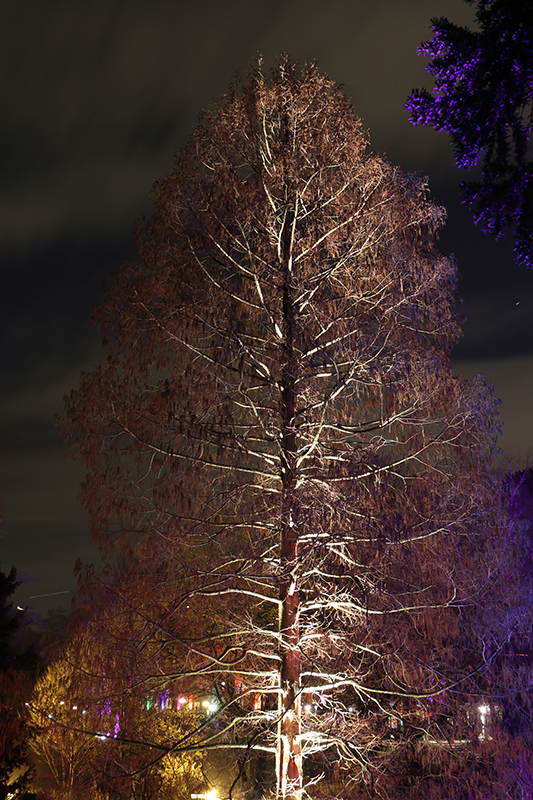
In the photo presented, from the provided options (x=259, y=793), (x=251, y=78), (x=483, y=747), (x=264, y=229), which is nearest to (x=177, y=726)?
(x=259, y=793)

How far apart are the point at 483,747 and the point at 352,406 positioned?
614 cm

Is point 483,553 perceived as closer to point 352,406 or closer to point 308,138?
point 352,406

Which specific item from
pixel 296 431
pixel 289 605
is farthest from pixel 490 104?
pixel 289 605

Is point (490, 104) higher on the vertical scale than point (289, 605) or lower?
higher

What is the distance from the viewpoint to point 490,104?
499 centimetres

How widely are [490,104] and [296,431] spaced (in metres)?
3.17

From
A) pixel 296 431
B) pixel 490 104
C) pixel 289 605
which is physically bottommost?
pixel 289 605

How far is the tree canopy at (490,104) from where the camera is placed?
4.78 meters

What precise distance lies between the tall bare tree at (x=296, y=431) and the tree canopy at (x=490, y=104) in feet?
4.96

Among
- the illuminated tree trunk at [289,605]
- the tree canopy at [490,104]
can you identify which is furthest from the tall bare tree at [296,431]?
the tree canopy at [490,104]

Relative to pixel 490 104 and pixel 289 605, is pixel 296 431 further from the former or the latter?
pixel 490 104

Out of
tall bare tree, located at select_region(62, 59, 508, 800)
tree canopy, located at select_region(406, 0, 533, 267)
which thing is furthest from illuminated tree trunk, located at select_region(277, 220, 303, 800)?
tree canopy, located at select_region(406, 0, 533, 267)

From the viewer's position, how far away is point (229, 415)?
6.19m

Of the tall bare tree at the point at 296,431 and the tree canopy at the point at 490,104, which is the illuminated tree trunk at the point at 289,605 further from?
the tree canopy at the point at 490,104
